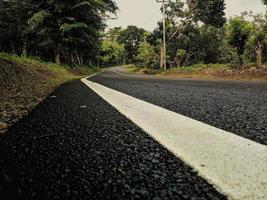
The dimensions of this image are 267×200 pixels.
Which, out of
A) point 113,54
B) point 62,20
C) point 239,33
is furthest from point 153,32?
point 113,54

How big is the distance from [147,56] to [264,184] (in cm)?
3793

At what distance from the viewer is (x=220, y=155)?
3.66ft

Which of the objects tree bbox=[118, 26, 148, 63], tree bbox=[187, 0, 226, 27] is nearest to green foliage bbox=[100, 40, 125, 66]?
tree bbox=[118, 26, 148, 63]

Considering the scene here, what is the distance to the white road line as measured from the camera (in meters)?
0.82

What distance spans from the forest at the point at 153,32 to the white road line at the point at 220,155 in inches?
604

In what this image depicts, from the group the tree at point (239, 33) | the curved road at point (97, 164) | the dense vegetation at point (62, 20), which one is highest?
the dense vegetation at point (62, 20)

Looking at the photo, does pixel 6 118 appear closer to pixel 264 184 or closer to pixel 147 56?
pixel 264 184

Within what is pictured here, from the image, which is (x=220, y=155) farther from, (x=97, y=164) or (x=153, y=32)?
(x=153, y=32)

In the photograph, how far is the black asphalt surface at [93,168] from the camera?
84 cm

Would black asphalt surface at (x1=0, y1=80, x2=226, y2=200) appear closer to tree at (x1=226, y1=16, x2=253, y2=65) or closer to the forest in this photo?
the forest

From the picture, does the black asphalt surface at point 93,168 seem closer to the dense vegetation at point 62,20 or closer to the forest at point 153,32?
the forest at point 153,32

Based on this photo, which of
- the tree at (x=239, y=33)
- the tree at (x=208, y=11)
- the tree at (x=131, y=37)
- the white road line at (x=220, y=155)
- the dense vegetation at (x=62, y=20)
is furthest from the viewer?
the tree at (x=131, y=37)

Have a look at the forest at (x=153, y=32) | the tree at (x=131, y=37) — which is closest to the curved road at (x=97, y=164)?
the forest at (x=153, y=32)

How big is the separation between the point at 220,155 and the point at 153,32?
110 feet
